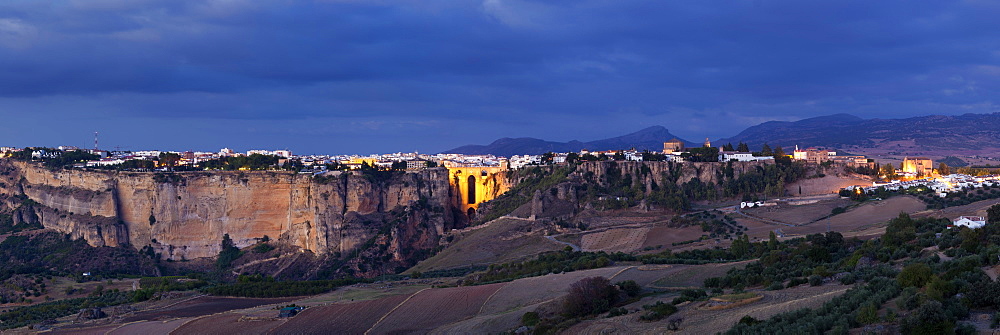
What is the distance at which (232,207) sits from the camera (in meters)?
72.2

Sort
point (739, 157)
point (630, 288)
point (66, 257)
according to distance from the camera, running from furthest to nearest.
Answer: point (739, 157) → point (66, 257) → point (630, 288)

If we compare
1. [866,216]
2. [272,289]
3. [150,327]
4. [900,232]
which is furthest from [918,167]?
[150,327]

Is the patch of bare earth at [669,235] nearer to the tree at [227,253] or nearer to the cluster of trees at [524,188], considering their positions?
the cluster of trees at [524,188]

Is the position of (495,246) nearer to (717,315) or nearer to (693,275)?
(693,275)

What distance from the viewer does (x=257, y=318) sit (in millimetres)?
35125

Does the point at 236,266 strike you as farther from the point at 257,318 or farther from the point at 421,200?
the point at 257,318

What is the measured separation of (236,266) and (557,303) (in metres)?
44.5

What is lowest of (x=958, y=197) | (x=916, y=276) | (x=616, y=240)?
(x=616, y=240)

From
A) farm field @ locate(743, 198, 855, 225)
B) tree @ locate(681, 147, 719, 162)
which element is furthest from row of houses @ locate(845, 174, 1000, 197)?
tree @ locate(681, 147, 719, 162)

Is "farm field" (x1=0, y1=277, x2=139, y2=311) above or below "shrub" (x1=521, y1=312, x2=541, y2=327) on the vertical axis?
below

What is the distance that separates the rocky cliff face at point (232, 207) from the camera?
7031cm

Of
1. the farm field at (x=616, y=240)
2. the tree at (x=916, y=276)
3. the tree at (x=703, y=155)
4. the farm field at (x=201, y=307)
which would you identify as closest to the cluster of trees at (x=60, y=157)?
the farm field at (x=201, y=307)

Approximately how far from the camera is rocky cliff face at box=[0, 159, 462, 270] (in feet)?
231

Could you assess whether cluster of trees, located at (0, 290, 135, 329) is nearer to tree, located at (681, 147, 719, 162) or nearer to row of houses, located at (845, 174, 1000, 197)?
tree, located at (681, 147, 719, 162)
